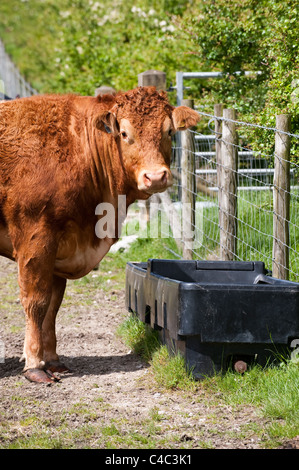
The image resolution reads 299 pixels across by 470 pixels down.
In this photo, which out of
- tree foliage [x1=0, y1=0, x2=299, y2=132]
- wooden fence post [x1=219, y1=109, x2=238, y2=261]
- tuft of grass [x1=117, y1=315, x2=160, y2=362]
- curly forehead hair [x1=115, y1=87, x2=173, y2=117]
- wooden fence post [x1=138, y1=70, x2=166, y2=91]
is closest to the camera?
curly forehead hair [x1=115, y1=87, x2=173, y2=117]

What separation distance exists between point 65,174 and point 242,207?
2.50 meters

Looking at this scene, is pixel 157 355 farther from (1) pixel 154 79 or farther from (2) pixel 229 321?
(1) pixel 154 79

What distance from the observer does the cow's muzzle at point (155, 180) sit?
4.80 metres

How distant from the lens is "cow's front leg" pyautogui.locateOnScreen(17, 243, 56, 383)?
5.02 metres

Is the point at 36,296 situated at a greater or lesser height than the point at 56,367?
greater

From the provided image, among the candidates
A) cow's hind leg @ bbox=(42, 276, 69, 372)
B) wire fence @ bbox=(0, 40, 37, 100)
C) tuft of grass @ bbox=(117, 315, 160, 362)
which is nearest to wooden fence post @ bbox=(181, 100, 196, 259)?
tuft of grass @ bbox=(117, 315, 160, 362)

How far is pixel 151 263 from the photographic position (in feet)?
18.2

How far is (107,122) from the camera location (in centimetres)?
507

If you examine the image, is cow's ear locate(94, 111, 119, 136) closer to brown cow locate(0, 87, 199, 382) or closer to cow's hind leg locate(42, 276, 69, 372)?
brown cow locate(0, 87, 199, 382)

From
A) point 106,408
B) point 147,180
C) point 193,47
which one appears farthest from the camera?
point 193,47

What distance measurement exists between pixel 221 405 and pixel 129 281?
1.80 m

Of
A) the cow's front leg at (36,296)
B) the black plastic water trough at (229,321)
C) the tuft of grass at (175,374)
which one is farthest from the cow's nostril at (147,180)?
the tuft of grass at (175,374)

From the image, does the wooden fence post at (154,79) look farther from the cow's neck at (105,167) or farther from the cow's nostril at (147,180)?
the cow's nostril at (147,180)

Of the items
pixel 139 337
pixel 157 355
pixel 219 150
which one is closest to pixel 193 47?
pixel 219 150
